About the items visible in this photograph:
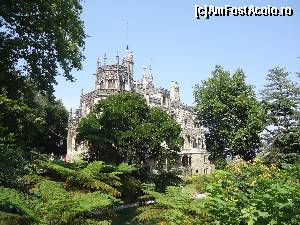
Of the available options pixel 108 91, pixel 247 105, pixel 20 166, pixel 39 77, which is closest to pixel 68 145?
pixel 108 91

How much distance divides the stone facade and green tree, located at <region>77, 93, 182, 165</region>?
518 inches

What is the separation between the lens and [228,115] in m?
50.0

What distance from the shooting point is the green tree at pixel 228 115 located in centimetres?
4778

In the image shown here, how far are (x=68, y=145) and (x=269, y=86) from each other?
32102 millimetres

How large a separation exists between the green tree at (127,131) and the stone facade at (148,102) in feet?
43.2

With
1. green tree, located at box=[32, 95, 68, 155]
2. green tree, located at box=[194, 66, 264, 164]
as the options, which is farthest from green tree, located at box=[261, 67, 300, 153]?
green tree, located at box=[32, 95, 68, 155]

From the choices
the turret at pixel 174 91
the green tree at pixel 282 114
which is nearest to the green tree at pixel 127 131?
the green tree at pixel 282 114

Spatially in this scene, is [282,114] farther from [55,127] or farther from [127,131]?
[55,127]

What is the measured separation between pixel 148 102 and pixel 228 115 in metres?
16.9

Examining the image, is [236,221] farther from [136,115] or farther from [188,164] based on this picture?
[188,164]

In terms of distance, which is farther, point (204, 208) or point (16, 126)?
point (16, 126)

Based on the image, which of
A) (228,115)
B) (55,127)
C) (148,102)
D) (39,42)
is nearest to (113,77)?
(148,102)

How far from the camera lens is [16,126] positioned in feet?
64.5

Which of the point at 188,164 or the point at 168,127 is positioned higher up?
the point at 168,127
